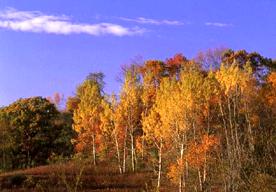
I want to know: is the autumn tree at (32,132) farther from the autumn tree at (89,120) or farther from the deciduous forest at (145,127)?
the autumn tree at (89,120)

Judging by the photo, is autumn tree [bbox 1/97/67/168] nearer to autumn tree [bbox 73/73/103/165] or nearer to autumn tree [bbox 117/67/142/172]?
autumn tree [bbox 73/73/103/165]

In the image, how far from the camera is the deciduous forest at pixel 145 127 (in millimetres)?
36688

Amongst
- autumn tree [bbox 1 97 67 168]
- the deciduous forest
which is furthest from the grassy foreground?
autumn tree [bbox 1 97 67 168]

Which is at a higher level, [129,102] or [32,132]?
[129,102]

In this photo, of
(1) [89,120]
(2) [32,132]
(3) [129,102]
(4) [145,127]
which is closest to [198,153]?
(4) [145,127]

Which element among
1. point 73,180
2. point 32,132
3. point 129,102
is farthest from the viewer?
point 32,132

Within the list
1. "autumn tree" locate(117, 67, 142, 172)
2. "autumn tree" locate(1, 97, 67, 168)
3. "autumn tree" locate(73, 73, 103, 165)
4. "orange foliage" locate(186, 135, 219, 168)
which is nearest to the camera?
"orange foliage" locate(186, 135, 219, 168)

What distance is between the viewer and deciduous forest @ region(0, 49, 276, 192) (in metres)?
36.7

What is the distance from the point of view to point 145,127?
1666 inches

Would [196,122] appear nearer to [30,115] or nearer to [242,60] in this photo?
[30,115]

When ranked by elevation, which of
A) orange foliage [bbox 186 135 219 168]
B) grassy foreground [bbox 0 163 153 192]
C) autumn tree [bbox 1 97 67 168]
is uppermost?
autumn tree [bbox 1 97 67 168]

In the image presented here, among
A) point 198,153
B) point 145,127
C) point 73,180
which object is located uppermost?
point 145,127

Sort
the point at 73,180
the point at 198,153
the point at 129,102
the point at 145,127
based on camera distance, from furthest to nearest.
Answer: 1. the point at 129,102
2. the point at 145,127
3. the point at 73,180
4. the point at 198,153

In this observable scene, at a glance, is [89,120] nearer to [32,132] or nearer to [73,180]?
[32,132]
